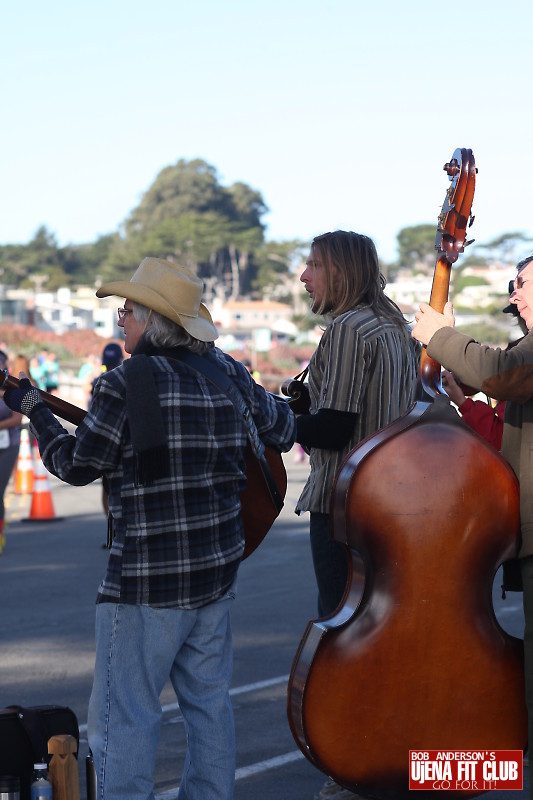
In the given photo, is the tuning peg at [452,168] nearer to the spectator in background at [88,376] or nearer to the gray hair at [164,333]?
the gray hair at [164,333]

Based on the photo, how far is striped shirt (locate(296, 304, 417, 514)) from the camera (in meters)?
3.93

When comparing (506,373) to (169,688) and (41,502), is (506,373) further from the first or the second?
(41,502)

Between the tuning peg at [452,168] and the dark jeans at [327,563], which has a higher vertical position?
the tuning peg at [452,168]

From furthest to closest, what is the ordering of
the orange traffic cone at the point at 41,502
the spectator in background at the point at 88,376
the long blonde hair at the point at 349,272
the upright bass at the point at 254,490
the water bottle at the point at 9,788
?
the spectator in background at the point at 88,376, the orange traffic cone at the point at 41,502, the long blonde hair at the point at 349,272, the upright bass at the point at 254,490, the water bottle at the point at 9,788

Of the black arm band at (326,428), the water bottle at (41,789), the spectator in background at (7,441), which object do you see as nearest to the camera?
the water bottle at (41,789)

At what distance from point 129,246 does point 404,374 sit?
15904cm

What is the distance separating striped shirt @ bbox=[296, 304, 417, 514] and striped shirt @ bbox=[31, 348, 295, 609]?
65cm

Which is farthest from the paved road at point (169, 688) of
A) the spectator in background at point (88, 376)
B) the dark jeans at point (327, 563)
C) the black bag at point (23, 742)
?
the spectator in background at point (88, 376)

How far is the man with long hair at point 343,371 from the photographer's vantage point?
3.92 m

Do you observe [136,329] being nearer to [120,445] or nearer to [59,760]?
[120,445]

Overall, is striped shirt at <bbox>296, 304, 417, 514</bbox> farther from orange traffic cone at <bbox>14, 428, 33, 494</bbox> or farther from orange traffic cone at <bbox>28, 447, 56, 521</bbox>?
orange traffic cone at <bbox>14, 428, 33, 494</bbox>

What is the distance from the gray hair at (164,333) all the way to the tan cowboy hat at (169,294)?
1.0 inches

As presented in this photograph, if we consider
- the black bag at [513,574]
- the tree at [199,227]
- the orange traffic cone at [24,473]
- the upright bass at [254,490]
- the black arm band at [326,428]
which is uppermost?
the tree at [199,227]

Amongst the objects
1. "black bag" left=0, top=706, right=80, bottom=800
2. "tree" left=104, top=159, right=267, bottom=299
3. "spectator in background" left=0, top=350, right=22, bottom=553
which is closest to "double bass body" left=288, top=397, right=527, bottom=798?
"black bag" left=0, top=706, right=80, bottom=800
